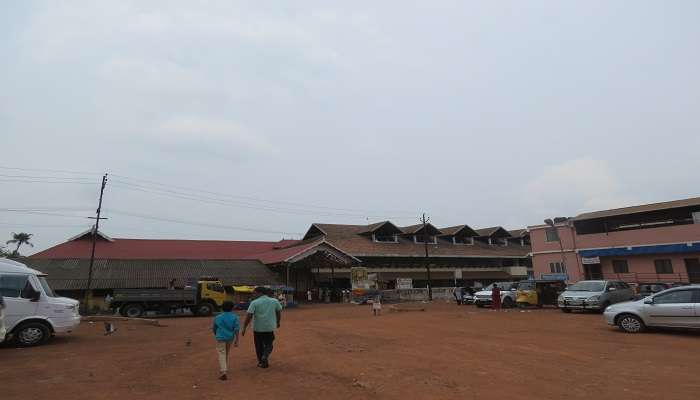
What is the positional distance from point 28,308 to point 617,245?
34.9 m

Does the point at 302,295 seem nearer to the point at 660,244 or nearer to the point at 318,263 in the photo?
the point at 318,263

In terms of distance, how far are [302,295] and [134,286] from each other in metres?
14.0

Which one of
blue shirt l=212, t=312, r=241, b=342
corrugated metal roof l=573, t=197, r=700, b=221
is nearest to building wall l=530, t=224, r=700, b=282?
corrugated metal roof l=573, t=197, r=700, b=221

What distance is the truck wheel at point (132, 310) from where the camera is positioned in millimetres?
23641

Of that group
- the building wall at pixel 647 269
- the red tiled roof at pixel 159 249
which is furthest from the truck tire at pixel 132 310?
the building wall at pixel 647 269

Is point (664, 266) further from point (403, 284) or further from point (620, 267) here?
point (403, 284)

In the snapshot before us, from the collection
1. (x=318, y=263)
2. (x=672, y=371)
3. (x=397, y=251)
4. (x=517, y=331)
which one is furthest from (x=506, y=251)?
(x=672, y=371)

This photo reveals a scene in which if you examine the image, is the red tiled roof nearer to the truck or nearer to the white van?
the truck

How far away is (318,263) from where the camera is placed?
37.8 metres

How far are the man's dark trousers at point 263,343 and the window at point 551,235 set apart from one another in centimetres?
3295

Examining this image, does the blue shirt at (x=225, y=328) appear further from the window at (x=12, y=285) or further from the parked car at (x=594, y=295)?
the parked car at (x=594, y=295)

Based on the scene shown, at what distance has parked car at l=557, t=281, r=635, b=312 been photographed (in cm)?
2045

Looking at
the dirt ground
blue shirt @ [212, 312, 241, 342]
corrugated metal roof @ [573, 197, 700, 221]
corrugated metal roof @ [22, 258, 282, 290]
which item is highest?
corrugated metal roof @ [573, 197, 700, 221]

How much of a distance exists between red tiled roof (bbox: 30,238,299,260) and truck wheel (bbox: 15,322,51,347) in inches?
953
